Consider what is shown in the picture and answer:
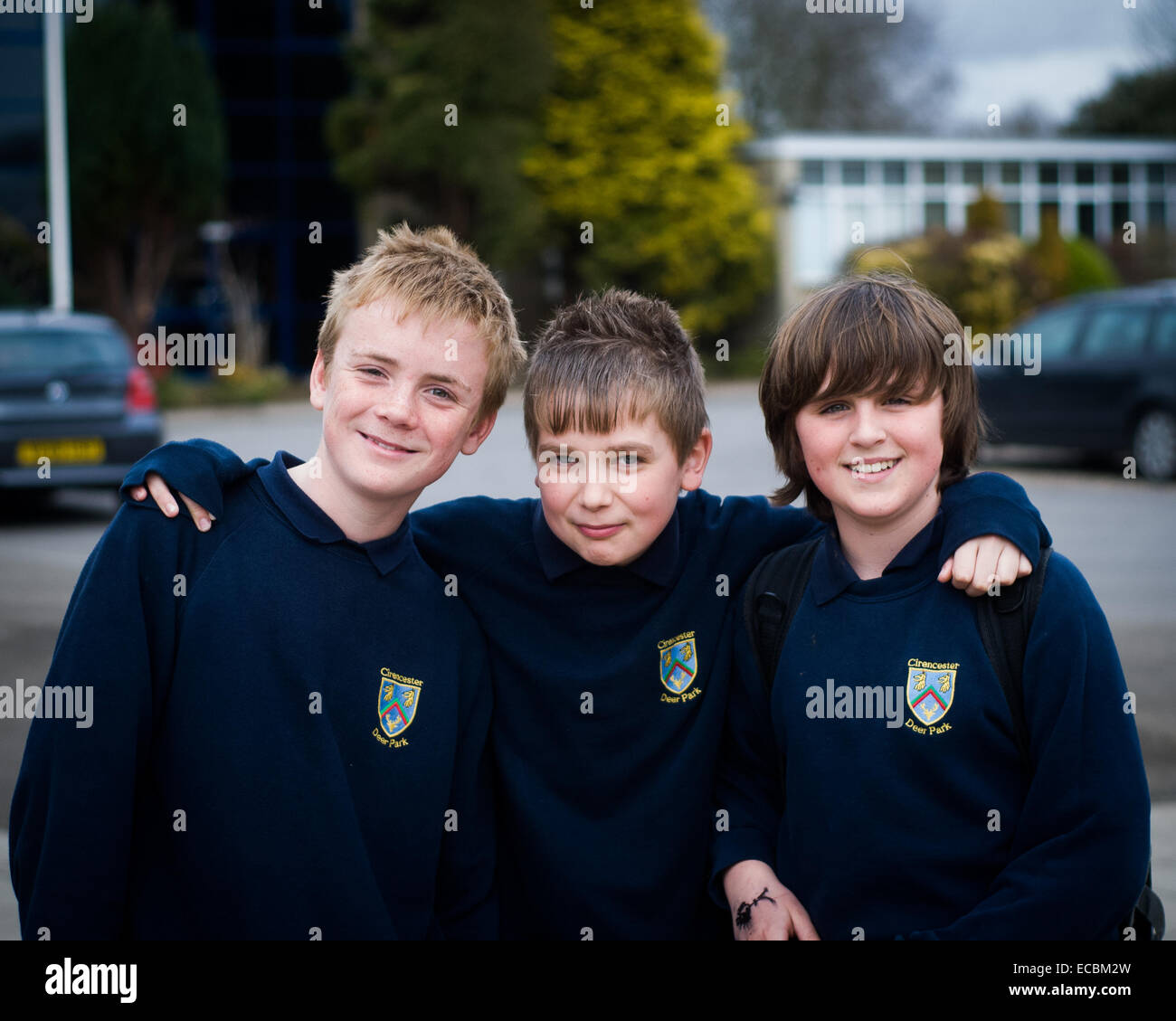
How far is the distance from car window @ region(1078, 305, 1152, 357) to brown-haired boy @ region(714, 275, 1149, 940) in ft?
38.6

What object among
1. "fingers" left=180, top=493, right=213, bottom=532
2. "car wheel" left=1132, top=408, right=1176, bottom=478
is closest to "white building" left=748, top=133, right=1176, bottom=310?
"car wheel" left=1132, top=408, right=1176, bottom=478

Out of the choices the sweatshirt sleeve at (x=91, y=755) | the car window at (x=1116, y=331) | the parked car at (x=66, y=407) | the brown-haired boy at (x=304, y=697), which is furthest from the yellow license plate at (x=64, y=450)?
the sweatshirt sleeve at (x=91, y=755)

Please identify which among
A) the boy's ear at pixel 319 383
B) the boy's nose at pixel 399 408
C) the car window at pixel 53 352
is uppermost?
the car window at pixel 53 352

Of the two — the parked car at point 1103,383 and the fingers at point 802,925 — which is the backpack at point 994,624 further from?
the parked car at point 1103,383

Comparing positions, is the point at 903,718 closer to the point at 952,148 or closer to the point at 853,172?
the point at 853,172

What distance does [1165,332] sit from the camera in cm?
1309

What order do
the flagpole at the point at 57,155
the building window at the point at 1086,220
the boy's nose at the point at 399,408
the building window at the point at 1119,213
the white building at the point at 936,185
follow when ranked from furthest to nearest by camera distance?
the building window at the point at 1119,213 → the building window at the point at 1086,220 → the white building at the point at 936,185 → the flagpole at the point at 57,155 → the boy's nose at the point at 399,408

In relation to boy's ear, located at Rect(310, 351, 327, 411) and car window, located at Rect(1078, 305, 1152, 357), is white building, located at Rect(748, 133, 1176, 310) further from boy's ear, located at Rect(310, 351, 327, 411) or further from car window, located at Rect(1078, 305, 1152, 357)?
boy's ear, located at Rect(310, 351, 327, 411)

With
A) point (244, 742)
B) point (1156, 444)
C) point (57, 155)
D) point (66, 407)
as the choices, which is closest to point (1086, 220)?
point (1156, 444)

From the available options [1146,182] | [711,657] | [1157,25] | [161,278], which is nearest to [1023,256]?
[1146,182]

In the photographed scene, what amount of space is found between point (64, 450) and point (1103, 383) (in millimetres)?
9560

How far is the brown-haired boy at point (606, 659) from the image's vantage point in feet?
8.54

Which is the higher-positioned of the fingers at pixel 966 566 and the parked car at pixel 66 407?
the parked car at pixel 66 407

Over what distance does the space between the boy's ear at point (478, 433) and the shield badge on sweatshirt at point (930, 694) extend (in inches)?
36.5
